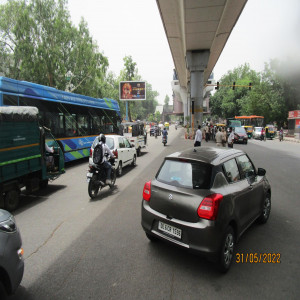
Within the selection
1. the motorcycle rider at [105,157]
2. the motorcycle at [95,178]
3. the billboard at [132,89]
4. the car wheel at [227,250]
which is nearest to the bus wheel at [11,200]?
the motorcycle at [95,178]

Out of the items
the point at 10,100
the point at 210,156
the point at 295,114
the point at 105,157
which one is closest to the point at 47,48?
the point at 10,100

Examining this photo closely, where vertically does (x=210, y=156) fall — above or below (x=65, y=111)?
below

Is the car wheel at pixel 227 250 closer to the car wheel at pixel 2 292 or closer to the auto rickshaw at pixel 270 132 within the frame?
the car wheel at pixel 2 292

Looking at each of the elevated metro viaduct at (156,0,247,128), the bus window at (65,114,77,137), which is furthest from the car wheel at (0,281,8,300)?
the elevated metro viaduct at (156,0,247,128)

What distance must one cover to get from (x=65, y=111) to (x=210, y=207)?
9918mm

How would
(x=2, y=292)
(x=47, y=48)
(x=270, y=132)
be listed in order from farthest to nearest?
1. (x=270, y=132)
2. (x=47, y=48)
3. (x=2, y=292)

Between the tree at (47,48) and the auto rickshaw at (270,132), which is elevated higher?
the tree at (47,48)

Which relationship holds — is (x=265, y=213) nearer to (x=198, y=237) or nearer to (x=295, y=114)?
(x=198, y=237)

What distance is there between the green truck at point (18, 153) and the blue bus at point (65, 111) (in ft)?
8.44

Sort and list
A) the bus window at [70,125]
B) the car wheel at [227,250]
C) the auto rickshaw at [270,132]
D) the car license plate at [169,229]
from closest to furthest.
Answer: the car wheel at [227,250]
the car license plate at [169,229]
the bus window at [70,125]
the auto rickshaw at [270,132]

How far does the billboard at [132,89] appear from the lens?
38.2 meters

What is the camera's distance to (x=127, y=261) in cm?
335

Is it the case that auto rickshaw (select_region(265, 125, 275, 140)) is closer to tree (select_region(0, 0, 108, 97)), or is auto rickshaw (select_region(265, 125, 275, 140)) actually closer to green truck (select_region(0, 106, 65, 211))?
tree (select_region(0, 0, 108, 97))

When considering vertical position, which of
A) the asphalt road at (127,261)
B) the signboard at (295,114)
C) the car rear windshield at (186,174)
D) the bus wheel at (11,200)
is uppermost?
the signboard at (295,114)
